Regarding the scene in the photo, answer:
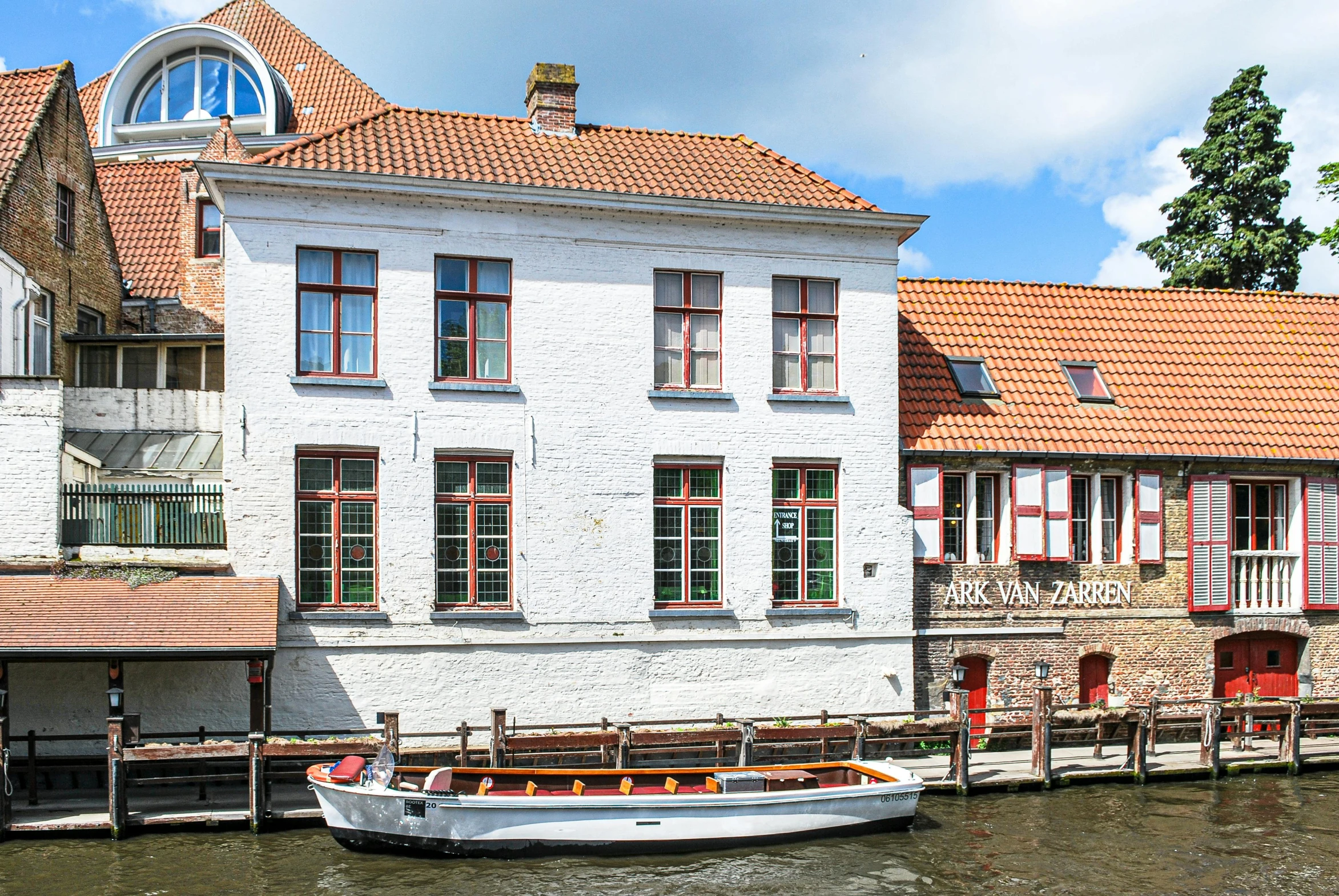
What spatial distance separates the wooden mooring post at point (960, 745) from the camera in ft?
50.6

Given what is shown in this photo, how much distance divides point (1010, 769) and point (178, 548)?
1161cm

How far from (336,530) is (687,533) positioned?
4934 mm

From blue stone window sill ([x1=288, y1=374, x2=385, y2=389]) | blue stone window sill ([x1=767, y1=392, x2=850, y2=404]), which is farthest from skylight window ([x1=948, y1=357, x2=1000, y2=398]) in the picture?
blue stone window sill ([x1=288, y1=374, x2=385, y2=389])

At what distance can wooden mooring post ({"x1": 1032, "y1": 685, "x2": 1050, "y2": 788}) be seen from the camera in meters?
15.8

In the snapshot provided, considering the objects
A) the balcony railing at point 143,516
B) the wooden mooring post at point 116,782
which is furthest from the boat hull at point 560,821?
the balcony railing at point 143,516

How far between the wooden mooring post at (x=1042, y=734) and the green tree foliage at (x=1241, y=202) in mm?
17177

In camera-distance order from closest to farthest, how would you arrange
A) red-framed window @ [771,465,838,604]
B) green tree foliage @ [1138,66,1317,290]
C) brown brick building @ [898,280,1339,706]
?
red-framed window @ [771,465,838,604] → brown brick building @ [898,280,1339,706] → green tree foliage @ [1138,66,1317,290]

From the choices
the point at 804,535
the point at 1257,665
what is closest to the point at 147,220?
the point at 804,535

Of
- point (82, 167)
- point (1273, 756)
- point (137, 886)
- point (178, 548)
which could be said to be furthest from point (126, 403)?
point (1273, 756)

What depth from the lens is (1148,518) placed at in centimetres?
1877

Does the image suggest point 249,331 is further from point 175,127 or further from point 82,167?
point 175,127

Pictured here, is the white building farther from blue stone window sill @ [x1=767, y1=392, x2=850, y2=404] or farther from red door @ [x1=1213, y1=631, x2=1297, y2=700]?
red door @ [x1=1213, y1=631, x2=1297, y2=700]

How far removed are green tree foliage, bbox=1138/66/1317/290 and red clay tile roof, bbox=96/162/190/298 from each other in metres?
23.7

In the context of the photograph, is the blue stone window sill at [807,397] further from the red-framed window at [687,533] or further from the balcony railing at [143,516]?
the balcony railing at [143,516]
